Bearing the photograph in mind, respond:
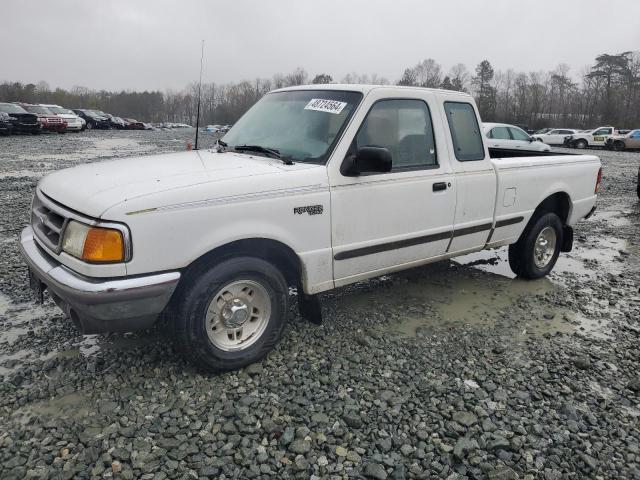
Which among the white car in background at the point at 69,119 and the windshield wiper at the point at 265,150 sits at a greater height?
the white car in background at the point at 69,119

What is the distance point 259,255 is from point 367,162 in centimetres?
101

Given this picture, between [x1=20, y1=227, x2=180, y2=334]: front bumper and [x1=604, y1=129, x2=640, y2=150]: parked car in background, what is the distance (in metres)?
34.3

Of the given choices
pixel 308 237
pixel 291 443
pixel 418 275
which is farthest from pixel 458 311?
pixel 291 443

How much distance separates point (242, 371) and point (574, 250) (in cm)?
574

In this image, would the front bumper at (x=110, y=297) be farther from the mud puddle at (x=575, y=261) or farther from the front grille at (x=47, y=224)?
the mud puddle at (x=575, y=261)

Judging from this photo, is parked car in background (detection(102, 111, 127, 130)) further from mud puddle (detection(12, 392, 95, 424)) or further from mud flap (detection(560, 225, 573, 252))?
mud puddle (detection(12, 392, 95, 424))

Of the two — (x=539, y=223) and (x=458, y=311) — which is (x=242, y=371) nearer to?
(x=458, y=311)

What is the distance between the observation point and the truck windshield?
3789 millimetres

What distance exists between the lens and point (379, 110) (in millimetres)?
3975

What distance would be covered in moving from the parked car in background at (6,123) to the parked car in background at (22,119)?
0.32 m

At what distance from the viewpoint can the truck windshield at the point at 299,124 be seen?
149 inches

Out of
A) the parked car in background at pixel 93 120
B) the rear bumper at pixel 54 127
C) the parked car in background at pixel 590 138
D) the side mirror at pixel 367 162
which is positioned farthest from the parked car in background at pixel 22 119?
the parked car in background at pixel 590 138

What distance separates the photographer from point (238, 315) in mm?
3418

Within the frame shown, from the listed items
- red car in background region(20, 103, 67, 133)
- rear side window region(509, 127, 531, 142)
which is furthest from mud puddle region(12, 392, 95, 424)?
red car in background region(20, 103, 67, 133)
